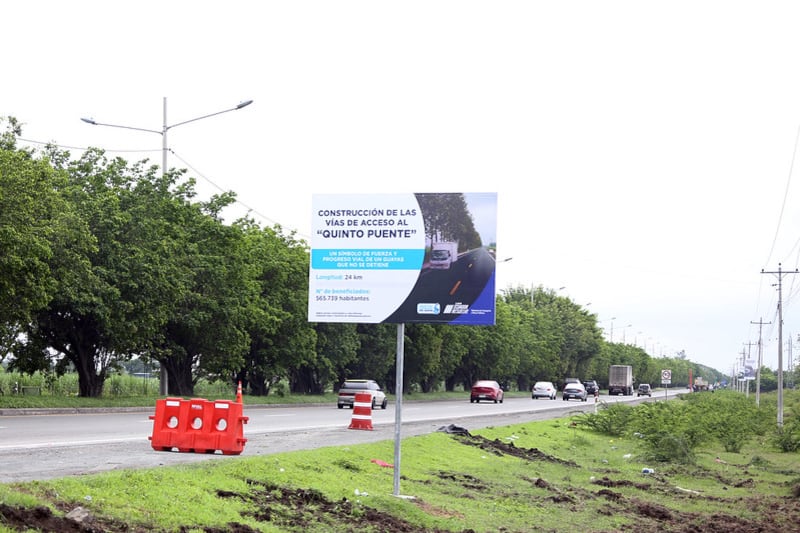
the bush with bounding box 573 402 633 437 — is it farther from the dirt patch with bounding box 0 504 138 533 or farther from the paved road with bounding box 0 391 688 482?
the dirt patch with bounding box 0 504 138 533

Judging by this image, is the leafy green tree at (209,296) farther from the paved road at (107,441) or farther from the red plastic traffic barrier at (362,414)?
the red plastic traffic barrier at (362,414)

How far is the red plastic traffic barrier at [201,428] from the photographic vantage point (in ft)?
53.2

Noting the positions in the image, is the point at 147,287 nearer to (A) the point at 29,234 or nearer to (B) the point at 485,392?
(A) the point at 29,234

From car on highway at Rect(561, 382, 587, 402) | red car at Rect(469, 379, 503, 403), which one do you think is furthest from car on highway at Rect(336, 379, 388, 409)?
car on highway at Rect(561, 382, 587, 402)

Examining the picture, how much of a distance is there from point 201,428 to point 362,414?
10.9 meters

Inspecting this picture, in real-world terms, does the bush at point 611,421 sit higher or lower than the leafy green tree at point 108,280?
lower

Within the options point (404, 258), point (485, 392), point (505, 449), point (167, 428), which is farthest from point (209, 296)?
point (404, 258)

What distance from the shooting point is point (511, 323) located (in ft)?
321

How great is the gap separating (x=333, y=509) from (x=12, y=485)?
12.8 feet

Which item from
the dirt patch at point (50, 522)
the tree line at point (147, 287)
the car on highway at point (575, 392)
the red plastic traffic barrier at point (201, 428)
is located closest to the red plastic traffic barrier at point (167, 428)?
the red plastic traffic barrier at point (201, 428)

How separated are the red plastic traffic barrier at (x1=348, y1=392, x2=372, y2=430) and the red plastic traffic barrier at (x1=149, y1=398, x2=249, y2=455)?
33.9 ft

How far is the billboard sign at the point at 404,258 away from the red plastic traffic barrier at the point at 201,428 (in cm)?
410

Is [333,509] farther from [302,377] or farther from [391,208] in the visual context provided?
[302,377]

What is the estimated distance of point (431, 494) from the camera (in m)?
14.7
